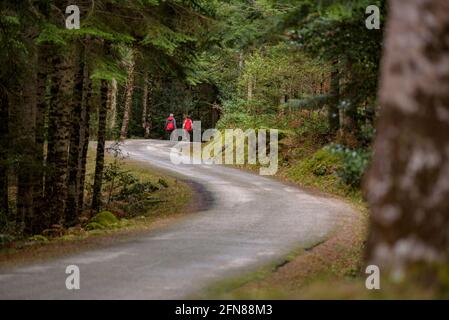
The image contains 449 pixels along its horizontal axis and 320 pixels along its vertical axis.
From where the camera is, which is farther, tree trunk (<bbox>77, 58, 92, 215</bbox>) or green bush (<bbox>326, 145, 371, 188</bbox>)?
tree trunk (<bbox>77, 58, 92, 215</bbox>)

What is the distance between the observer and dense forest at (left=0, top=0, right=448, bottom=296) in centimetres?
377

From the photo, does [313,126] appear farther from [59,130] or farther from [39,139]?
[59,130]

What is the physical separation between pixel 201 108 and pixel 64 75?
4327 centimetres

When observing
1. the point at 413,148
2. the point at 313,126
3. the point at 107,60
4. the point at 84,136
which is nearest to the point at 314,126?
the point at 313,126

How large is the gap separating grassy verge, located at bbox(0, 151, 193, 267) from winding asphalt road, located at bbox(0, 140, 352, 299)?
24.5 inches

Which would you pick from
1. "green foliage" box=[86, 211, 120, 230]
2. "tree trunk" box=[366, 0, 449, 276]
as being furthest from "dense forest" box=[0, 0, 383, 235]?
"tree trunk" box=[366, 0, 449, 276]

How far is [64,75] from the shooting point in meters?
15.7

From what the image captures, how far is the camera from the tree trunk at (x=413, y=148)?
368cm

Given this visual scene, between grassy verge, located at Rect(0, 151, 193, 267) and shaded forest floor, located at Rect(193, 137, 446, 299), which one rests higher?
shaded forest floor, located at Rect(193, 137, 446, 299)

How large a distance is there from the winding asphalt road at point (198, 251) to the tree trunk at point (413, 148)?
4.44m

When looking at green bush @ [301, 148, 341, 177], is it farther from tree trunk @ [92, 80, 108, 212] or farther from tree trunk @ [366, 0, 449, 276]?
tree trunk @ [366, 0, 449, 276]

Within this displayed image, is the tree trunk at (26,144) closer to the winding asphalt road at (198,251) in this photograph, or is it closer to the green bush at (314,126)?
the winding asphalt road at (198,251)
